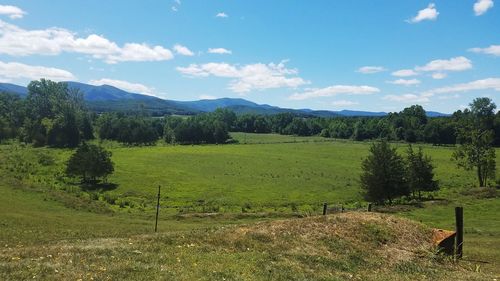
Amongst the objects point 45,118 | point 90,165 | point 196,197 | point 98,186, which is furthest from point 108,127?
point 196,197

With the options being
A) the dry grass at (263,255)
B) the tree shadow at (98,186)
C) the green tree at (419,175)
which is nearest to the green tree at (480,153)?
the green tree at (419,175)

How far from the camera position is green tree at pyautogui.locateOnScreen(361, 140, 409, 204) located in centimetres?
6169

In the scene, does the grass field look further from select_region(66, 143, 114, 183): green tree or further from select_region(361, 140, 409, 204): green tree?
select_region(361, 140, 409, 204): green tree

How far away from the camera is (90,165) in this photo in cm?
7600

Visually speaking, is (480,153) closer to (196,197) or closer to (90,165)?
(196,197)

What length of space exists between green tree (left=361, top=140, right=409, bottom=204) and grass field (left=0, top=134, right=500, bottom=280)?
9.99 feet

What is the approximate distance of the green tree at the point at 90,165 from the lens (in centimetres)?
7638

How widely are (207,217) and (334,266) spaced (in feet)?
94.8

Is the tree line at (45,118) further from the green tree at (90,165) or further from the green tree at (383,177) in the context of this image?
the green tree at (383,177)

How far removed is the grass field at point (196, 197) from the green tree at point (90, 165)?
83.9 inches

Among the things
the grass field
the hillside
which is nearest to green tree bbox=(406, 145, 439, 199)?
Answer: the grass field

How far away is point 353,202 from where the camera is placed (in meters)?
65.4

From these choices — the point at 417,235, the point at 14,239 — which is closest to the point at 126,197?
the point at 14,239

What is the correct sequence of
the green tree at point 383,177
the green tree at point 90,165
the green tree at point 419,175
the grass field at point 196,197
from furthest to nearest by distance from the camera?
the green tree at point 90,165 → the green tree at point 419,175 → the green tree at point 383,177 → the grass field at point 196,197
